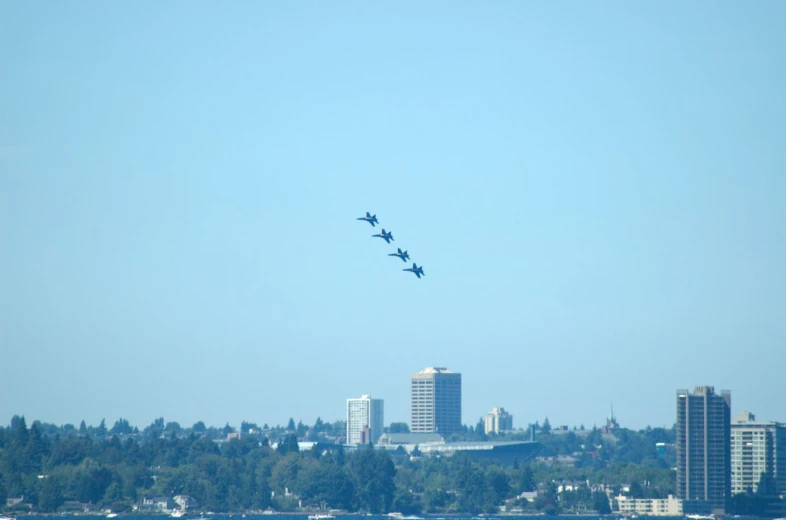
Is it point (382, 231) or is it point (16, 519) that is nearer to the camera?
point (382, 231)

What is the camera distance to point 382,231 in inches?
5753

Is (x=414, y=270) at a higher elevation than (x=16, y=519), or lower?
higher

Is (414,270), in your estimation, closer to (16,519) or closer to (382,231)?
(382,231)

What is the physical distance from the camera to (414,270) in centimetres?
14450

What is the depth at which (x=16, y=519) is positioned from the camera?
199 metres

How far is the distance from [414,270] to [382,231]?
511cm

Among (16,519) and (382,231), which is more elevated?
(382,231)

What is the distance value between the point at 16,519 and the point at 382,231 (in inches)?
3183

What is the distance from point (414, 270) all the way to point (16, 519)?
8219 centimetres

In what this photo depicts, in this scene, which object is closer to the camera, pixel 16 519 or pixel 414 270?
pixel 414 270

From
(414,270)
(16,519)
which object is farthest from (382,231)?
(16,519)
